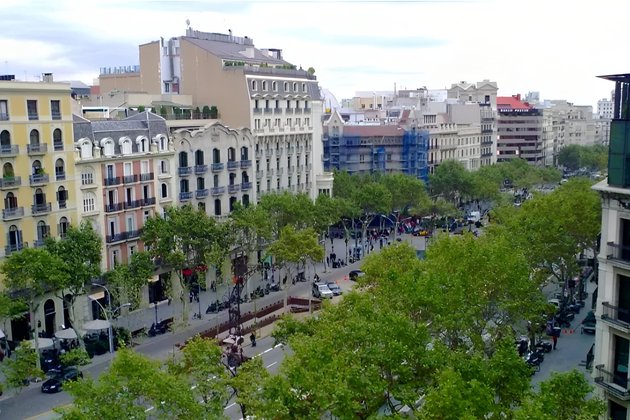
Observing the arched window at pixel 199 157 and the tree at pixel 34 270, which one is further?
the arched window at pixel 199 157

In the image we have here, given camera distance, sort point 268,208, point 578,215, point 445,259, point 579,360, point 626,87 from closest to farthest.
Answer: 1. point 626,87
2. point 445,259
3. point 579,360
4. point 578,215
5. point 268,208

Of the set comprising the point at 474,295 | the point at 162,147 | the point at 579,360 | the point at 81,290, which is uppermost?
the point at 162,147

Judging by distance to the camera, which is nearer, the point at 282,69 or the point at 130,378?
the point at 130,378

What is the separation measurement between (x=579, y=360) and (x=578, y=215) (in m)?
12.0

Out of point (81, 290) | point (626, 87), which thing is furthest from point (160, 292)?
point (626, 87)

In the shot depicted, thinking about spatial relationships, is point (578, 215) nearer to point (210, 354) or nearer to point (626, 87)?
point (626, 87)

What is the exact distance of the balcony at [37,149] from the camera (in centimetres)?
5531

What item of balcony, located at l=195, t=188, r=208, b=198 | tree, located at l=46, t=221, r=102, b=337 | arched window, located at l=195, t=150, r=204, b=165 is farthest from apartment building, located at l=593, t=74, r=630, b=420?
arched window, located at l=195, t=150, r=204, b=165

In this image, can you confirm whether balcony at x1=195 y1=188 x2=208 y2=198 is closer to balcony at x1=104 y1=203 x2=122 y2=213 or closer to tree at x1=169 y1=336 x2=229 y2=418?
balcony at x1=104 y1=203 x2=122 y2=213

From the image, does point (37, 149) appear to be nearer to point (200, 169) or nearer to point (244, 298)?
point (200, 169)

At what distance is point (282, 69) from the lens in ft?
289

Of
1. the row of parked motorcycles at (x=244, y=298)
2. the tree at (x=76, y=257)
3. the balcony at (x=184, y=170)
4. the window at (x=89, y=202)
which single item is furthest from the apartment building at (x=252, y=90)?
the tree at (x=76, y=257)

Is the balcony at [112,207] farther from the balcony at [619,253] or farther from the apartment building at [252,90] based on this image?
the balcony at [619,253]

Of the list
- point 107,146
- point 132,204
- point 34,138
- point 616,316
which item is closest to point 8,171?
point 34,138
